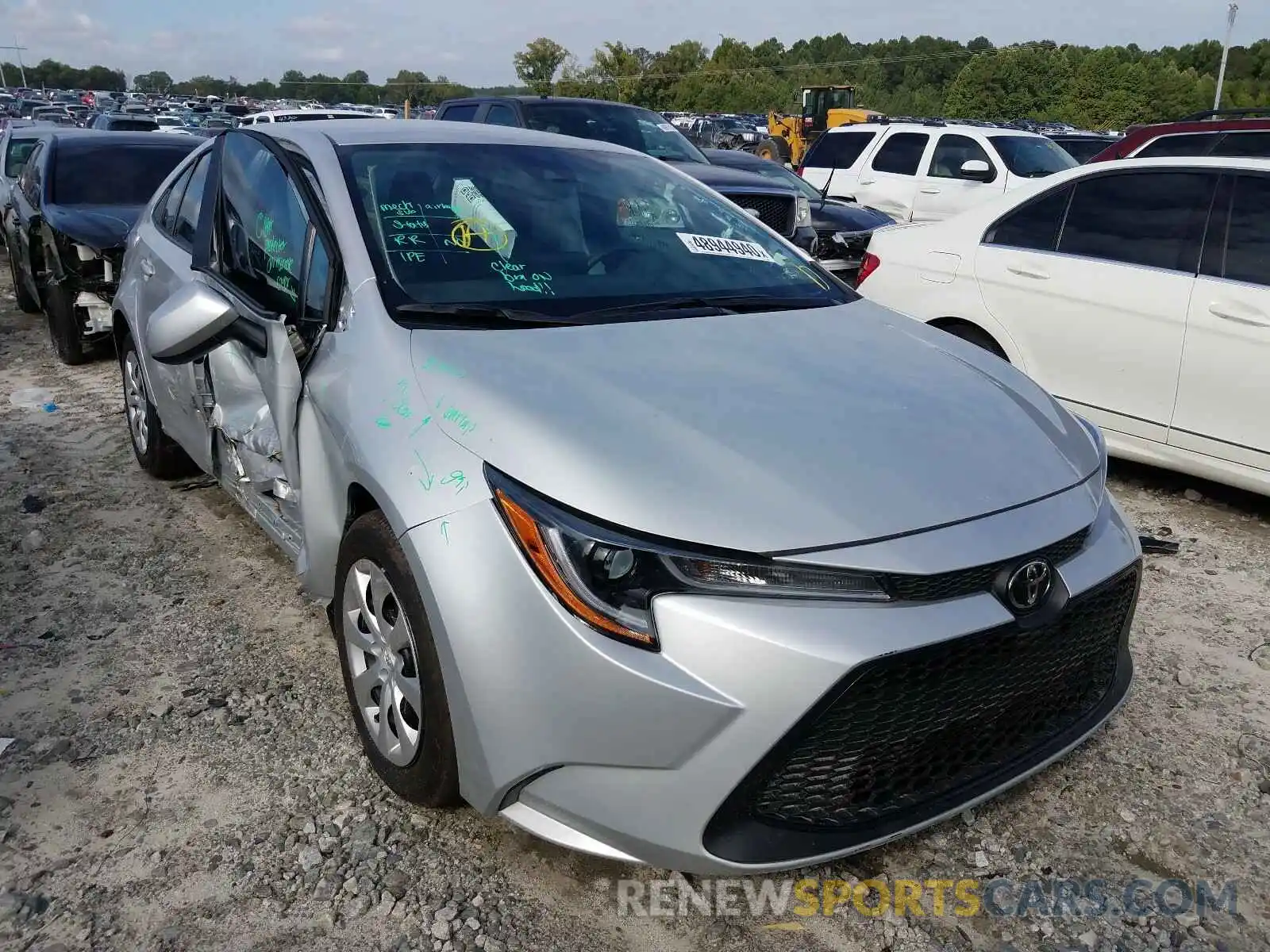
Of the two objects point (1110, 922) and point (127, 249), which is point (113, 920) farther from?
point (127, 249)

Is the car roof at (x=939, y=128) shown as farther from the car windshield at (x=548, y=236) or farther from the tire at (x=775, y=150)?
the car windshield at (x=548, y=236)

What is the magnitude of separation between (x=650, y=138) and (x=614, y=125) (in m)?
0.35

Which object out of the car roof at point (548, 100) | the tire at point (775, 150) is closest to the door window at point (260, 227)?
the car roof at point (548, 100)

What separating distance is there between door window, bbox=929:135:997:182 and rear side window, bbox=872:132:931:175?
0.19m

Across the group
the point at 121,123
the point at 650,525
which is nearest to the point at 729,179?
the point at 650,525

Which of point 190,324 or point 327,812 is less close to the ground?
point 190,324

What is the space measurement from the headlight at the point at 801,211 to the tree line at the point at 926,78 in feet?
135

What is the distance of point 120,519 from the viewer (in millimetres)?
4453

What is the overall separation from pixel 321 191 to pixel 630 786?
6.44 ft

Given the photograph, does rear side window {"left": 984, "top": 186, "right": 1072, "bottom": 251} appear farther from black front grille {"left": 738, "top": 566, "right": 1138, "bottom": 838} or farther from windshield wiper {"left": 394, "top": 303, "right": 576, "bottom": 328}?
windshield wiper {"left": 394, "top": 303, "right": 576, "bottom": 328}

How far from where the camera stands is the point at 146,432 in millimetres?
4758

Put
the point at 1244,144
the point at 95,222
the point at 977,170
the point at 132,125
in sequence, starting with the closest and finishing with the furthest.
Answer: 1. the point at 95,222
2. the point at 1244,144
3. the point at 977,170
4. the point at 132,125

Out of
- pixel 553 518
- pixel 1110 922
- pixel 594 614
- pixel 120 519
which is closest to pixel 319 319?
pixel 553 518

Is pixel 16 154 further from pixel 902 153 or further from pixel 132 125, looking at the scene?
pixel 902 153
